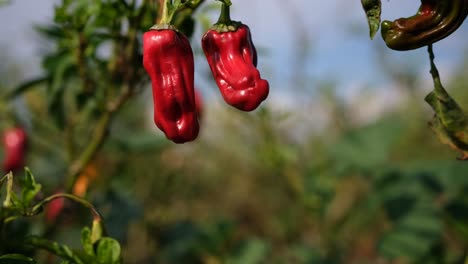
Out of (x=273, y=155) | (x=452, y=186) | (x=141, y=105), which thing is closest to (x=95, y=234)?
(x=273, y=155)

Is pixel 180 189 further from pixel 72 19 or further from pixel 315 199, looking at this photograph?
pixel 72 19

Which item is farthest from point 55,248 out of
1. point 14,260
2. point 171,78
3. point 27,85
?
point 27,85

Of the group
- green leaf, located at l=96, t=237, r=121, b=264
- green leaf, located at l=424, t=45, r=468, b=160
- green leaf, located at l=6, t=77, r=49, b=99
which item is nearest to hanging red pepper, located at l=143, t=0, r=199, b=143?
green leaf, located at l=96, t=237, r=121, b=264

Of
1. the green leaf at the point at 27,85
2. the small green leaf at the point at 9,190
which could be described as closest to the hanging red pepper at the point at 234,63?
the small green leaf at the point at 9,190

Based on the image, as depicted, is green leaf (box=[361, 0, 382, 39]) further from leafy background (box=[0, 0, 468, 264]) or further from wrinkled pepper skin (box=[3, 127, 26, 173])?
wrinkled pepper skin (box=[3, 127, 26, 173])

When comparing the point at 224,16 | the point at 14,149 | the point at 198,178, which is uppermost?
the point at 224,16

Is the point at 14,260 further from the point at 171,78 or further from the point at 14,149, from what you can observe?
the point at 14,149
